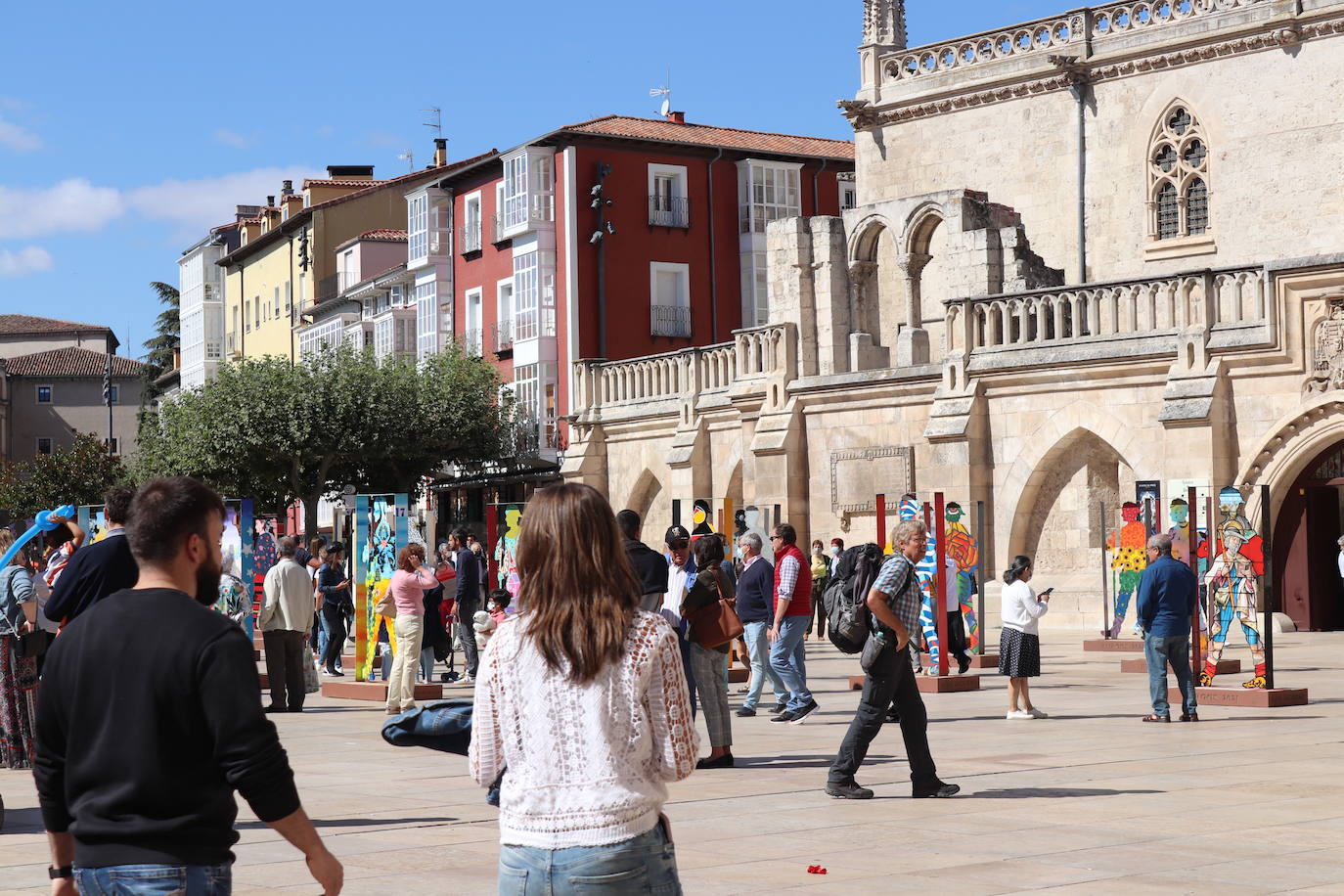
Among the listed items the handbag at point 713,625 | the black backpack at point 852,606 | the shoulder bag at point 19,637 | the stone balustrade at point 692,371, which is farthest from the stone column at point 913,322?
the shoulder bag at point 19,637

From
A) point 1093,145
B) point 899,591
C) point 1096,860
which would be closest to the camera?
point 1096,860

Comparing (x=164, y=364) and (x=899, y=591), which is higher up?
(x=164, y=364)

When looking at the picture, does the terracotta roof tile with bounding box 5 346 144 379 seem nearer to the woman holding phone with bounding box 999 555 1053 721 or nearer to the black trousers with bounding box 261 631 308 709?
the black trousers with bounding box 261 631 308 709

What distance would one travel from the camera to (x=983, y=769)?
40.2 ft

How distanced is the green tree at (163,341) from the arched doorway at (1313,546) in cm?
7479

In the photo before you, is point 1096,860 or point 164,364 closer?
point 1096,860

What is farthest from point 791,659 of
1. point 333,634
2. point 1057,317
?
point 1057,317

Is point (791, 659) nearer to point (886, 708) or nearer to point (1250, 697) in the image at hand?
point (1250, 697)

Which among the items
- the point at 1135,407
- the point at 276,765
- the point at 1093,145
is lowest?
the point at 276,765

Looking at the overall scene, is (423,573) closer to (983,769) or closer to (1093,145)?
(983,769)

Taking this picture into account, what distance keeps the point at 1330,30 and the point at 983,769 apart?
2128 centimetres

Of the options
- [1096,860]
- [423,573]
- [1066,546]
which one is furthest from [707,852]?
[1066,546]

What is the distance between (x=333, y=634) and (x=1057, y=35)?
18354 mm

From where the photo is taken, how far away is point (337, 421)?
148 ft
